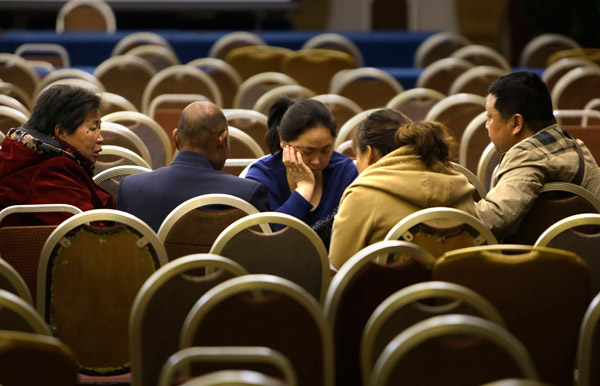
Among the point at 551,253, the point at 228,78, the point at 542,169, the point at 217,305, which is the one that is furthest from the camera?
the point at 228,78

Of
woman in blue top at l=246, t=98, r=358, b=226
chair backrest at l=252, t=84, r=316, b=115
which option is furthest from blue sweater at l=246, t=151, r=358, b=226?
chair backrest at l=252, t=84, r=316, b=115

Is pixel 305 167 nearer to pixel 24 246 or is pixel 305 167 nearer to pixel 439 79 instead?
pixel 24 246

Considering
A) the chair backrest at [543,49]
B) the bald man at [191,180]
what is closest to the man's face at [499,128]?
the bald man at [191,180]

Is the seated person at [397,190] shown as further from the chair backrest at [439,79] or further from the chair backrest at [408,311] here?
the chair backrest at [439,79]

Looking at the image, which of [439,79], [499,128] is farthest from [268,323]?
→ [439,79]

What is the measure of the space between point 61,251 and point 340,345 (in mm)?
879

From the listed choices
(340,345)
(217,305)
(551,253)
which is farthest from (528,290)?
(217,305)

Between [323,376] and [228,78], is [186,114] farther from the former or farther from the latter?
[228,78]

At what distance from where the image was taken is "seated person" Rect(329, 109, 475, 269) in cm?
308

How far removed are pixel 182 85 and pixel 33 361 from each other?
456 centimetres

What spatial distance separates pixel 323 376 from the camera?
7.75ft

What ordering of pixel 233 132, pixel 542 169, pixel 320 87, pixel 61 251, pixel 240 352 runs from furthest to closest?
1. pixel 320 87
2. pixel 233 132
3. pixel 542 169
4. pixel 61 251
5. pixel 240 352

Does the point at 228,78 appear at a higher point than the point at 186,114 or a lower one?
lower

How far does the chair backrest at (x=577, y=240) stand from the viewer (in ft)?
9.53
